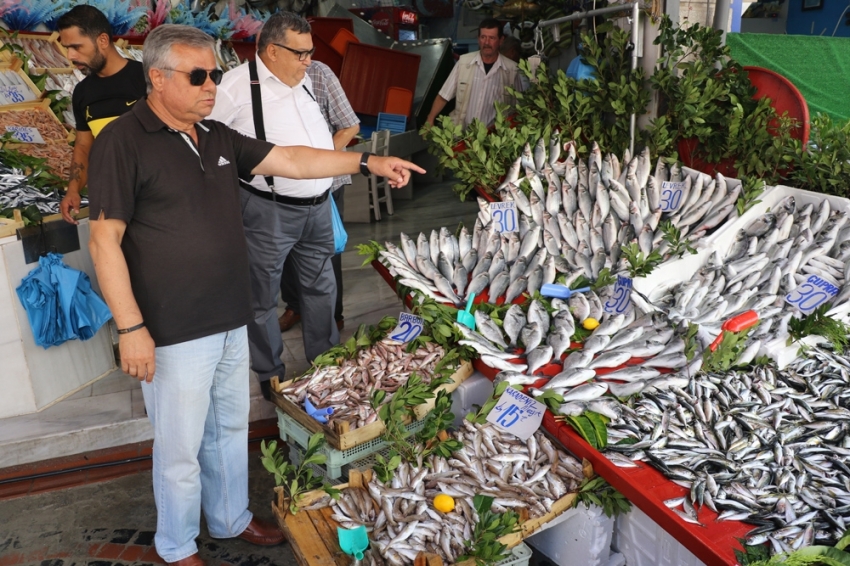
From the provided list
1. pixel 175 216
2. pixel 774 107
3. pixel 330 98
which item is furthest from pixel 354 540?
pixel 774 107

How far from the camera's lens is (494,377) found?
10.3 ft

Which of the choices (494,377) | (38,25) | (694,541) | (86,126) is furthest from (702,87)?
(38,25)

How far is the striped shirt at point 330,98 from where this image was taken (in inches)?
163

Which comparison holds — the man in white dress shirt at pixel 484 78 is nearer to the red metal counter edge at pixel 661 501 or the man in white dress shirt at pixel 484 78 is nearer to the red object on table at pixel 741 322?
the red object on table at pixel 741 322

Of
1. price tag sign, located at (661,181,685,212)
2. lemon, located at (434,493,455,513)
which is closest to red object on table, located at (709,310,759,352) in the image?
price tag sign, located at (661,181,685,212)

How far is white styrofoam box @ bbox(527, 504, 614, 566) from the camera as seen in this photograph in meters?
2.60

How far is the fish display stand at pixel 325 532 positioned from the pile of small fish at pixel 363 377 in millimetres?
461

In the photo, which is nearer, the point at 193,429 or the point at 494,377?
the point at 193,429

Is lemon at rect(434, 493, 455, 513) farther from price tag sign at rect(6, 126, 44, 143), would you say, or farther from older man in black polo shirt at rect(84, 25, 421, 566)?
price tag sign at rect(6, 126, 44, 143)

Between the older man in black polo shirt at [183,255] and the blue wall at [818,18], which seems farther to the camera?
the blue wall at [818,18]

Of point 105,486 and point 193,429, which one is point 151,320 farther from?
point 105,486

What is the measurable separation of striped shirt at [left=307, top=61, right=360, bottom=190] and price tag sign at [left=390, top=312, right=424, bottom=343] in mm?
1108

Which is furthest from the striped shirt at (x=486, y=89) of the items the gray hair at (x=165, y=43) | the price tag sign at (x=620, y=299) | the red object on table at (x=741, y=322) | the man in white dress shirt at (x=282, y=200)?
the gray hair at (x=165, y=43)

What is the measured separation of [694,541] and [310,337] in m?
2.69
